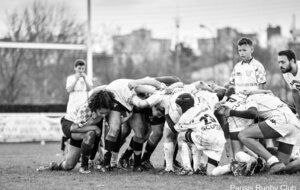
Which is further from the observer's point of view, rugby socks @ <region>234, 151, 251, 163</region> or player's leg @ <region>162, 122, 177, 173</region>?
player's leg @ <region>162, 122, 177, 173</region>

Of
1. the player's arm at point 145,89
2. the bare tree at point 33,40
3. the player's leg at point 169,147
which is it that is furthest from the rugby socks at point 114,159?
the bare tree at point 33,40

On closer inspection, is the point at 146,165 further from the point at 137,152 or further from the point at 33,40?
the point at 33,40

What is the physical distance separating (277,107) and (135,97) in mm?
2241

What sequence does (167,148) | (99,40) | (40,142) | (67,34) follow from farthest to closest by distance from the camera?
(99,40) < (67,34) < (40,142) < (167,148)

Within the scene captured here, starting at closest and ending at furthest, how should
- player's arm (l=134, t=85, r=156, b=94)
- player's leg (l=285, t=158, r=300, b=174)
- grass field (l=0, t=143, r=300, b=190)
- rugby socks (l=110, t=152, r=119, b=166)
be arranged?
1. grass field (l=0, t=143, r=300, b=190)
2. player's leg (l=285, t=158, r=300, b=174)
3. player's arm (l=134, t=85, r=156, b=94)
4. rugby socks (l=110, t=152, r=119, b=166)

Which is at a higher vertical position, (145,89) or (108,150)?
(145,89)

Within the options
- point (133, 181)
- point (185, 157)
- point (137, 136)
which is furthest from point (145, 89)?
point (133, 181)

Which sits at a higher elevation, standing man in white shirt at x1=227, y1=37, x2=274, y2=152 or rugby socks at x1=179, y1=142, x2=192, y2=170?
standing man in white shirt at x1=227, y1=37, x2=274, y2=152

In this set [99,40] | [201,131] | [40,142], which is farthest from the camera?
[99,40]

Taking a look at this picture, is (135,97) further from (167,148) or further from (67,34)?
(67,34)

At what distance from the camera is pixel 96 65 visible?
41.8 meters

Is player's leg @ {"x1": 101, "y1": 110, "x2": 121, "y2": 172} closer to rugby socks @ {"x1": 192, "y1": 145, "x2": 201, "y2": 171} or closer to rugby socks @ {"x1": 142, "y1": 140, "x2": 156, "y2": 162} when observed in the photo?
rugby socks @ {"x1": 142, "y1": 140, "x2": 156, "y2": 162}

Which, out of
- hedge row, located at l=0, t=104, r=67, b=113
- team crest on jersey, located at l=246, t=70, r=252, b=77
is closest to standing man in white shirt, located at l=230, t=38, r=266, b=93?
team crest on jersey, located at l=246, t=70, r=252, b=77

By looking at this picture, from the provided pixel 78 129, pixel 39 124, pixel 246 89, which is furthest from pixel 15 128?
pixel 246 89
